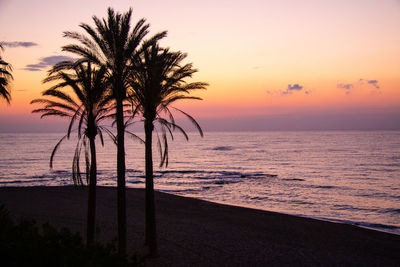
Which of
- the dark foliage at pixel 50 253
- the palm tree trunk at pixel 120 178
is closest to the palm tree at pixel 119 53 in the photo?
the palm tree trunk at pixel 120 178

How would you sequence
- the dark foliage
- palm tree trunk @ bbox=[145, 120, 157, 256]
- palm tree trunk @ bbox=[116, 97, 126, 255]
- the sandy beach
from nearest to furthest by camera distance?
1. the dark foliage
2. palm tree trunk @ bbox=[116, 97, 126, 255]
3. palm tree trunk @ bbox=[145, 120, 157, 256]
4. the sandy beach

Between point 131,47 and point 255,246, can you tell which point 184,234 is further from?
point 131,47

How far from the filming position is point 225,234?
17.9 m

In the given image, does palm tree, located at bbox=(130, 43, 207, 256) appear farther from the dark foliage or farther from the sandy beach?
the dark foliage

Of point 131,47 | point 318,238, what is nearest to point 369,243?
point 318,238

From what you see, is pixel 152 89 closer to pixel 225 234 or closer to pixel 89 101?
pixel 89 101

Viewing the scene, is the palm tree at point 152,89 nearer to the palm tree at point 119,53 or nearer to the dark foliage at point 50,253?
the palm tree at point 119,53

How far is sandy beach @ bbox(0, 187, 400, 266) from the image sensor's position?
14344 millimetres

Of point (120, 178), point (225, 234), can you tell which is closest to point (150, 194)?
point (120, 178)

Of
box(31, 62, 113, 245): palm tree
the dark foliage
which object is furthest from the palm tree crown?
the dark foliage

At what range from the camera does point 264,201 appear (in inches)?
1213

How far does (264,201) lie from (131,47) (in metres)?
22.6

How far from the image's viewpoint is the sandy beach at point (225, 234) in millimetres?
14344

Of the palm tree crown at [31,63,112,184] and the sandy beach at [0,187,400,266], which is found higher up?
the palm tree crown at [31,63,112,184]
